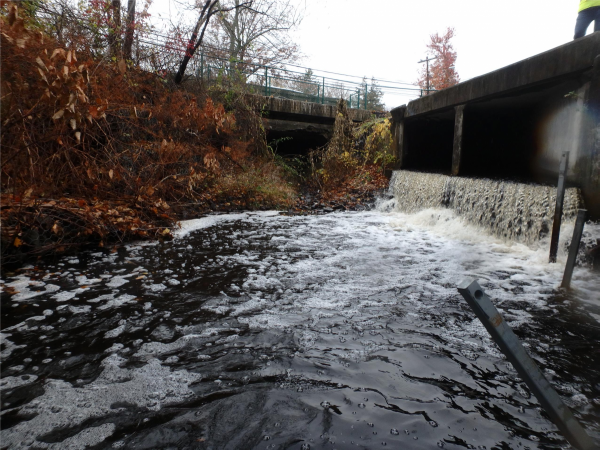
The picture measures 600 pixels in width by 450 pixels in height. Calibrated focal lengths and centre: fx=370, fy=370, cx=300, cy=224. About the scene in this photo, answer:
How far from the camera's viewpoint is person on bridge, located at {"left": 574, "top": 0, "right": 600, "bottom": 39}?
214 inches

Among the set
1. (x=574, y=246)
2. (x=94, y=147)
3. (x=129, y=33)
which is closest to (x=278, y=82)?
(x=129, y=33)

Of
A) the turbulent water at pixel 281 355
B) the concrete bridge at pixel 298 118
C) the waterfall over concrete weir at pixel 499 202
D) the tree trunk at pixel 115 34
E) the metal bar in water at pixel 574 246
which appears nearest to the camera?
the turbulent water at pixel 281 355

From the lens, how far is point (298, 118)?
520 inches

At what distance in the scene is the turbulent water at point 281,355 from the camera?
1.85 meters

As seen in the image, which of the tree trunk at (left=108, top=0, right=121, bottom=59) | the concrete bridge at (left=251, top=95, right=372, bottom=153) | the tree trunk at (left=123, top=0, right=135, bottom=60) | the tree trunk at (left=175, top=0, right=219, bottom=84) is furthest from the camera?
the concrete bridge at (left=251, top=95, right=372, bottom=153)

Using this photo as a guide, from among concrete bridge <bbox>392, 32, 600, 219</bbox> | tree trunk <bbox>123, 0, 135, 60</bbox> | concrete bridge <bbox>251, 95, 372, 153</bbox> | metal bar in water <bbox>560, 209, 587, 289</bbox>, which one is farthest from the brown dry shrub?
metal bar in water <bbox>560, 209, 587, 289</bbox>

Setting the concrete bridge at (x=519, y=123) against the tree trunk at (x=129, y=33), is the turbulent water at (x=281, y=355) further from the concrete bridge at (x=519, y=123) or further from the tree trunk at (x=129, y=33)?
the tree trunk at (x=129, y=33)

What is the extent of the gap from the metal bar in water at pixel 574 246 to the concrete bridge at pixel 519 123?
1.83m

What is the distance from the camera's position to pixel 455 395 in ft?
6.96

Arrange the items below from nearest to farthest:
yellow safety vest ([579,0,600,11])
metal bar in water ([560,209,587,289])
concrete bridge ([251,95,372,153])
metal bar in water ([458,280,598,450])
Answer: metal bar in water ([458,280,598,450]), metal bar in water ([560,209,587,289]), yellow safety vest ([579,0,600,11]), concrete bridge ([251,95,372,153])

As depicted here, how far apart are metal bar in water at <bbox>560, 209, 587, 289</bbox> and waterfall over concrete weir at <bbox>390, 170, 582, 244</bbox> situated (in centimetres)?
176

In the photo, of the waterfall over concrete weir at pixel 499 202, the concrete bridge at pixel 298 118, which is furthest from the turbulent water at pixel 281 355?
the concrete bridge at pixel 298 118

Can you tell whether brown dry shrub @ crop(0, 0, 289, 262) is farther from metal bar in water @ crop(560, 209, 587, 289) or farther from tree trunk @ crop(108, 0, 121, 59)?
metal bar in water @ crop(560, 209, 587, 289)

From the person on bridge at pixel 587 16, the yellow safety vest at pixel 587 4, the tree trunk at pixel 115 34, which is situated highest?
the tree trunk at pixel 115 34
